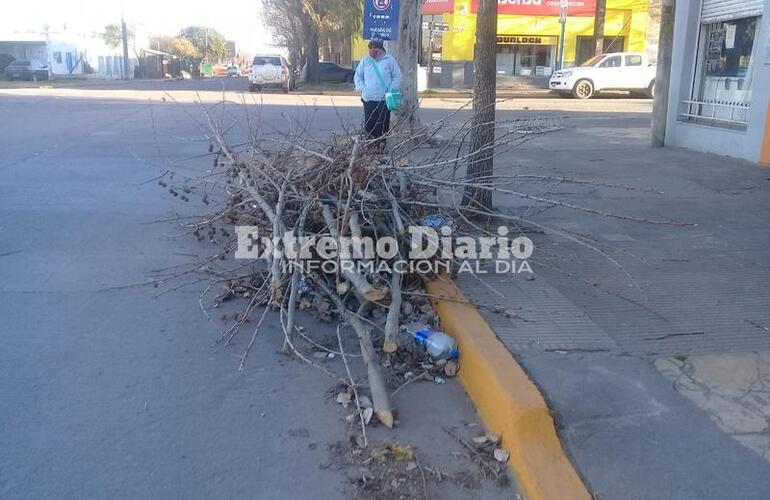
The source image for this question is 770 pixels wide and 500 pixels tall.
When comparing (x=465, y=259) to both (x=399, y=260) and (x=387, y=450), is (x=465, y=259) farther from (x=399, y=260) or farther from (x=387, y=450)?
(x=387, y=450)

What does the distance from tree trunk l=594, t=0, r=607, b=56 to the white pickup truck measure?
7.52m

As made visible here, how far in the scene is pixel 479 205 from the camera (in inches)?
263

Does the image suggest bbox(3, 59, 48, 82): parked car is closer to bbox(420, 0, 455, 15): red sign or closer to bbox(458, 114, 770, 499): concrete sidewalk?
bbox(420, 0, 455, 15): red sign

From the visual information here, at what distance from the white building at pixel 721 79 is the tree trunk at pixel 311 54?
26.9m

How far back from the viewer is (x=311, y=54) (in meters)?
41.1

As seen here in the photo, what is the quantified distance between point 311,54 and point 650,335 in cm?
3861

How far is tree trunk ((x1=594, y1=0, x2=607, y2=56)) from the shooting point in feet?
122

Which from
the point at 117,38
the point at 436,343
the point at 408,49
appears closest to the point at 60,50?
the point at 117,38

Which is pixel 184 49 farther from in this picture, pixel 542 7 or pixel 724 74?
pixel 724 74

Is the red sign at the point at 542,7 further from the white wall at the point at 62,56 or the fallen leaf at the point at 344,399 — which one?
the white wall at the point at 62,56

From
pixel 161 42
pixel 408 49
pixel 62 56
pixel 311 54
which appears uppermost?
pixel 161 42

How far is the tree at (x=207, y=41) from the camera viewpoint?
106 metres

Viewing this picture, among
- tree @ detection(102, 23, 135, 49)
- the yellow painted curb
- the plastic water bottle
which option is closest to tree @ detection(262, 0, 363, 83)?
the plastic water bottle

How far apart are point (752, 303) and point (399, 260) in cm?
247
